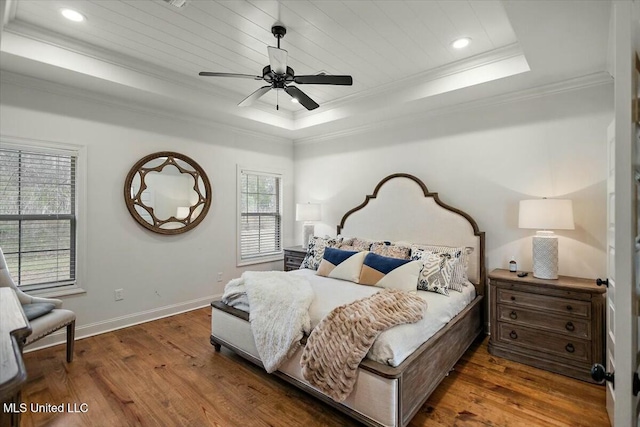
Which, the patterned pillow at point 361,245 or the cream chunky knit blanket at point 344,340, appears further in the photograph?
the patterned pillow at point 361,245

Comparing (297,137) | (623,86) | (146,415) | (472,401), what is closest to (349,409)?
(472,401)

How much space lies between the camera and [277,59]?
7.61 ft

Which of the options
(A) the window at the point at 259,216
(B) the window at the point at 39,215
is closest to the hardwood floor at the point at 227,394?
(B) the window at the point at 39,215

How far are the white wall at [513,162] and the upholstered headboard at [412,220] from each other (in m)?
0.15

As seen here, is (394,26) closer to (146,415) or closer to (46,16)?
(46,16)

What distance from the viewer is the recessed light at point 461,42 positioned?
2705 mm

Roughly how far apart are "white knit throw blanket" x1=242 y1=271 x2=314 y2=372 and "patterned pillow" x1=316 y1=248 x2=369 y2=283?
61 centimetres

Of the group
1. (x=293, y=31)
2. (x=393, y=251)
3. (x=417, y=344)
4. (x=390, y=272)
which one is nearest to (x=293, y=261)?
(x=393, y=251)

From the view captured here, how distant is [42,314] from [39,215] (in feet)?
3.60

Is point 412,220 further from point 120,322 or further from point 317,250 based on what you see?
point 120,322

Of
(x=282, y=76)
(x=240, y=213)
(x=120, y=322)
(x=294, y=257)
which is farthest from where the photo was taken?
(x=240, y=213)

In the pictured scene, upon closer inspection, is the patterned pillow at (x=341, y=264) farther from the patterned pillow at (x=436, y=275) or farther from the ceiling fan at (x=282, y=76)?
the ceiling fan at (x=282, y=76)

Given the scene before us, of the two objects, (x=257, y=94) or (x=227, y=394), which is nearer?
(x=227, y=394)

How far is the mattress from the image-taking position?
74.4 inches
